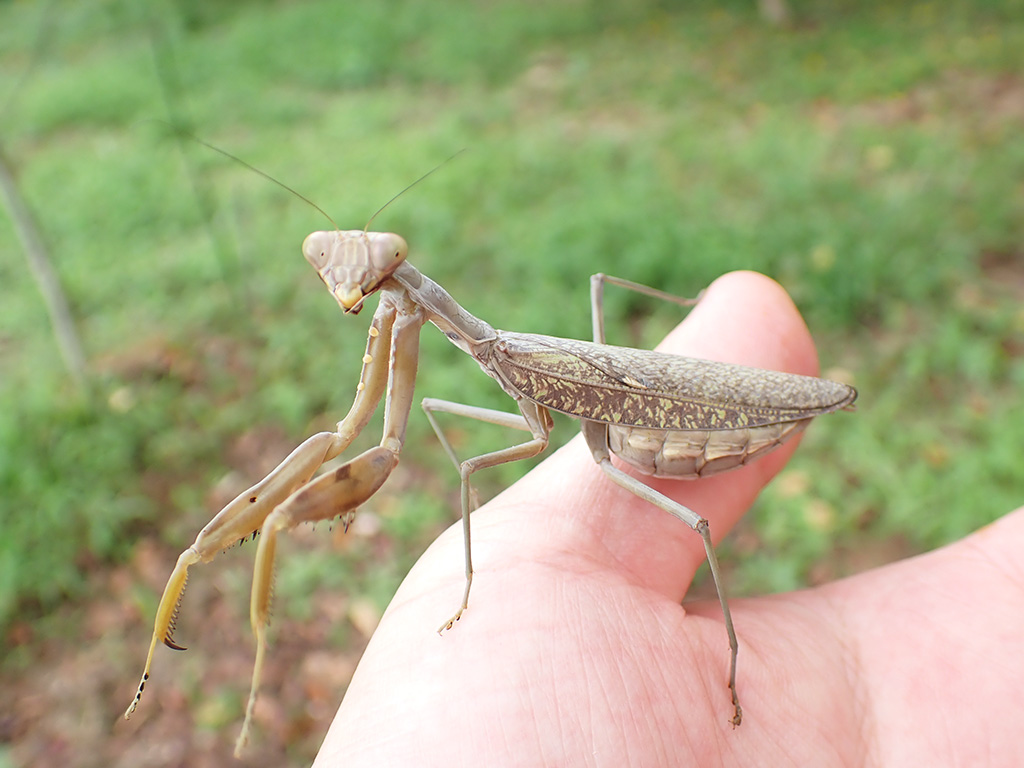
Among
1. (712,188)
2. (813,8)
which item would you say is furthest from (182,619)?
(813,8)

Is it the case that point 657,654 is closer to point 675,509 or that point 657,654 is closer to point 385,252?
point 675,509

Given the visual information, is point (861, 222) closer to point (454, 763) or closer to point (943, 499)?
point (943, 499)

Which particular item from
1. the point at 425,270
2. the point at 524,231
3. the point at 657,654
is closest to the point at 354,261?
the point at 657,654

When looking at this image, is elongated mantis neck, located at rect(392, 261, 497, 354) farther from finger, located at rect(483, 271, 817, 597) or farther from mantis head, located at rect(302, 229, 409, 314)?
finger, located at rect(483, 271, 817, 597)

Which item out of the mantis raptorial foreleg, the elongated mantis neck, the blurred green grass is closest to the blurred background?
the blurred green grass

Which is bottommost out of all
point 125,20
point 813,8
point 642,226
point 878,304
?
point 878,304

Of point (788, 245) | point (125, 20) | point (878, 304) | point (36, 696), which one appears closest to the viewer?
point (36, 696)
